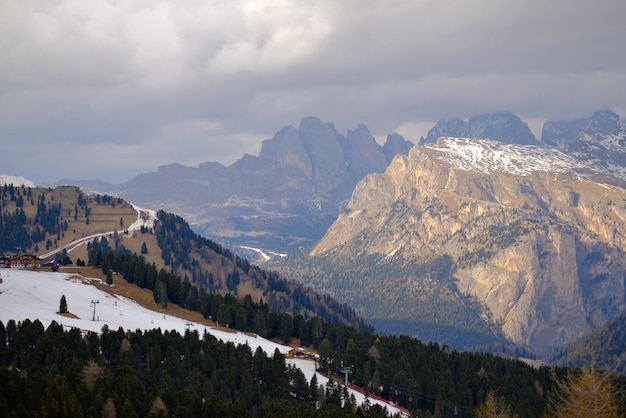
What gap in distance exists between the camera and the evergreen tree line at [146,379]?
379 feet

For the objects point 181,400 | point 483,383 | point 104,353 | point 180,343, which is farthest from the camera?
point 483,383

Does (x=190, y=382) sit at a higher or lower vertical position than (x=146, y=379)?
lower

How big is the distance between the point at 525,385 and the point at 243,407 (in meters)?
91.2

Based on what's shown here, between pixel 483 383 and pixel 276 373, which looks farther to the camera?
pixel 483 383

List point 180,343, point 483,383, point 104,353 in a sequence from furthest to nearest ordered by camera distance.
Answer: point 483,383 < point 180,343 < point 104,353

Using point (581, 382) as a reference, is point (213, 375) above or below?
below

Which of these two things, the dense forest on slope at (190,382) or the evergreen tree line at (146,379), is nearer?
the evergreen tree line at (146,379)

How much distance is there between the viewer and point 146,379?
5817 inches

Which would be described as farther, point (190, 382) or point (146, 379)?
point (190, 382)

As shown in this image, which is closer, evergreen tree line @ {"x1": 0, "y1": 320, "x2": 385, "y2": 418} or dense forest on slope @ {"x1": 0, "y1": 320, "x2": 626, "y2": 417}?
evergreen tree line @ {"x1": 0, "y1": 320, "x2": 385, "y2": 418}

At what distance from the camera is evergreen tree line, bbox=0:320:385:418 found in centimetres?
11538

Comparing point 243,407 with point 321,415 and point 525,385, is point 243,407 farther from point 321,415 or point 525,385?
point 525,385

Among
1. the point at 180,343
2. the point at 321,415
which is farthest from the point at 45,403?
the point at 180,343

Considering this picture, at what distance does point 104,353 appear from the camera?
159250mm
